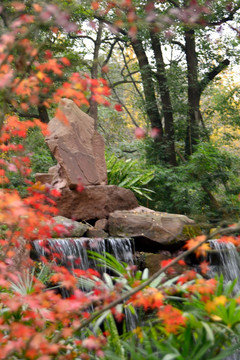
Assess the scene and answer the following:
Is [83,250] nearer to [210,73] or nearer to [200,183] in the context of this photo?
[200,183]

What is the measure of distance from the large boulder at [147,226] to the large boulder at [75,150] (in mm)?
908

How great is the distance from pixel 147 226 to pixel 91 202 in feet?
3.78

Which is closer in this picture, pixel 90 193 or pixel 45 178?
pixel 90 193

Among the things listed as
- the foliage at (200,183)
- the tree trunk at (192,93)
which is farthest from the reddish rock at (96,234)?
the tree trunk at (192,93)

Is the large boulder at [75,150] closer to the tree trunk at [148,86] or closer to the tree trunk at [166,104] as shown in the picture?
the tree trunk at [166,104]

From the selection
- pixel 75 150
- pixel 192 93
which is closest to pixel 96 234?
pixel 75 150

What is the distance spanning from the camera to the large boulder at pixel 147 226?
6.89m

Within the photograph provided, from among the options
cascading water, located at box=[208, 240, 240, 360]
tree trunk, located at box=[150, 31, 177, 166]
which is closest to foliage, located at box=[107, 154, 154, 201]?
tree trunk, located at box=[150, 31, 177, 166]

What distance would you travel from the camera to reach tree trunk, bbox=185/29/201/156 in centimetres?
1215

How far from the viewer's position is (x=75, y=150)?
748cm

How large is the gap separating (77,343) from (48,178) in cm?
539

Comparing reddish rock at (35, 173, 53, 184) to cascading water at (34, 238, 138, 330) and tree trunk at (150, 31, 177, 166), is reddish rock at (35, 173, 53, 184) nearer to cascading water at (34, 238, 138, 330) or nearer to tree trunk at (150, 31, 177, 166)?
cascading water at (34, 238, 138, 330)

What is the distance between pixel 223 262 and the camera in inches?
279

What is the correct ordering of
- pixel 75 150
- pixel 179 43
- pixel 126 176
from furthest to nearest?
pixel 179 43
pixel 126 176
pixel 75 150
